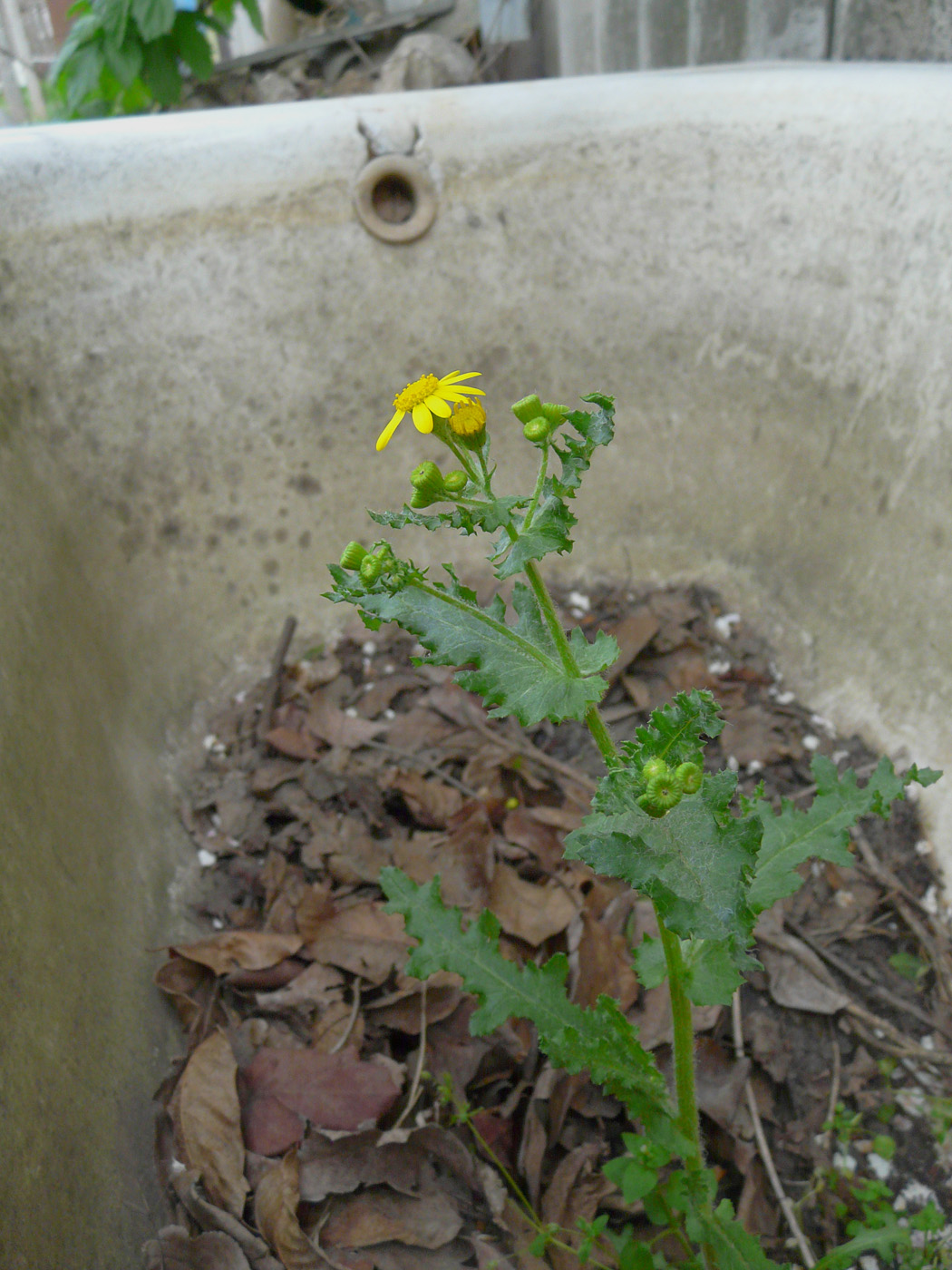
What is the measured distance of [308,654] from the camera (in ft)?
4.88

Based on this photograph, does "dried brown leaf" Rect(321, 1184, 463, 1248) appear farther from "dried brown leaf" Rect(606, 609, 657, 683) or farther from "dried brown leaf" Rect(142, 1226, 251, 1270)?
"dried brown leaf" Rect(606, 609, 657, 683)

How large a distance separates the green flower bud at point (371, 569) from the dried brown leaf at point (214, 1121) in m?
0.60

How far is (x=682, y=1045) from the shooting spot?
76 cm

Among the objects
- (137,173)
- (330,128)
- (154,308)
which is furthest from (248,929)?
(330,128)

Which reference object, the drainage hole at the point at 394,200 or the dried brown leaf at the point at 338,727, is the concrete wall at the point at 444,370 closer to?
the drainage hole at the point at 394,200

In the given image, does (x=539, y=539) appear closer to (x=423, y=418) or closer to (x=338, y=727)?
(x=423, y=418)

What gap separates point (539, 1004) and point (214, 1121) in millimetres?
359

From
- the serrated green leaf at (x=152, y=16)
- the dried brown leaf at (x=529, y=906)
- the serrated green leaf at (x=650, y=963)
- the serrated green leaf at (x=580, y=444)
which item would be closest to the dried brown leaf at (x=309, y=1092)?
→ the dried brown leaf at (x=529, y=906)

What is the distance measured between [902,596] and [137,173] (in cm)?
117

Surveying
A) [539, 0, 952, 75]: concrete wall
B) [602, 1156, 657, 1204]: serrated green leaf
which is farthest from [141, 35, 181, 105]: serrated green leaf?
[602, 1156, 657, 1204]: serrated green leaf

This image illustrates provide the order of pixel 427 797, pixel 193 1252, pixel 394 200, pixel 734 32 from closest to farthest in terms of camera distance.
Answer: pixel 193 1252
pixel 427 797
pixel 394 200
pixel 734 32

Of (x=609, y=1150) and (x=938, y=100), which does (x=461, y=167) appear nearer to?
(x=938, y=100)

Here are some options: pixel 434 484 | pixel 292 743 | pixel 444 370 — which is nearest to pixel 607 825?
pixel 434 484

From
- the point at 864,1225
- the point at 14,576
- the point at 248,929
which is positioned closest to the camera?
the point at 864,1225
